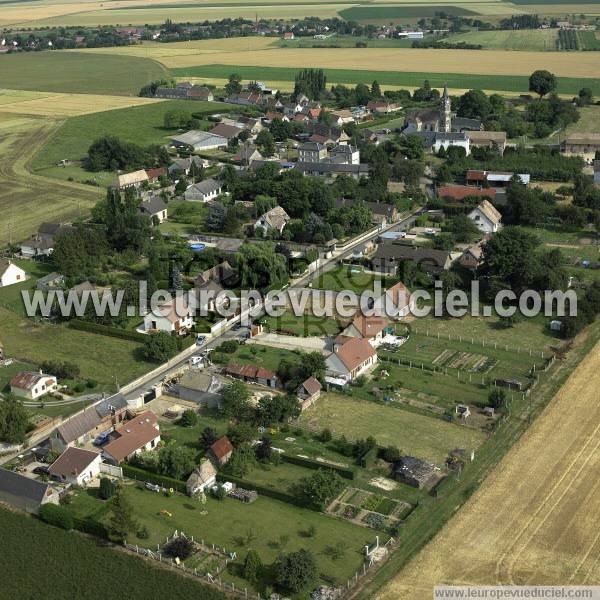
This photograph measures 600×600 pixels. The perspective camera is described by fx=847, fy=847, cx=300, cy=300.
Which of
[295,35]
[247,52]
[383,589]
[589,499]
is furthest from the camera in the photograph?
[295,35]

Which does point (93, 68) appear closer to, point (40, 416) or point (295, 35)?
point (295, 35)

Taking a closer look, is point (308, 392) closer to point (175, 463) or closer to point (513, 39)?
point (175, 463)

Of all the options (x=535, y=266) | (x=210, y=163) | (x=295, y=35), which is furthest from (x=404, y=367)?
(x=295, y=35)

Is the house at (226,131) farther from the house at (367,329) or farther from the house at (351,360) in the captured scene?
the house at (351,360)

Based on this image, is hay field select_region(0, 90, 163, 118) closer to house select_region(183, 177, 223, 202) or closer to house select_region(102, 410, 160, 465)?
house select_region(183, 177, 223, 202)

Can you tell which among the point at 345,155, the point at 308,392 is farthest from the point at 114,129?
the point at 308,392

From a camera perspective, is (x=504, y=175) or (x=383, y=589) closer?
(x=383, y=589)

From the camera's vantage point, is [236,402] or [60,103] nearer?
[236,402]
